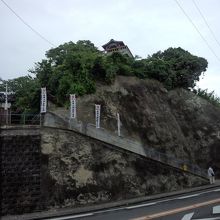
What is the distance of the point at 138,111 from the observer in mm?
32438

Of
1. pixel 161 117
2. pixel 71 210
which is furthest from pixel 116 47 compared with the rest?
pixel 71 210

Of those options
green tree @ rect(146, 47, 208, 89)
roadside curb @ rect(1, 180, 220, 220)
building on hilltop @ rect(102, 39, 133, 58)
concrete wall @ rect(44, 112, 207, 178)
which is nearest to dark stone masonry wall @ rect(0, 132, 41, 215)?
roadside curb @ rect(1, 180, 220, 220)

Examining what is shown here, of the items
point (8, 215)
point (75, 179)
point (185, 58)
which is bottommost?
point (8, 215)

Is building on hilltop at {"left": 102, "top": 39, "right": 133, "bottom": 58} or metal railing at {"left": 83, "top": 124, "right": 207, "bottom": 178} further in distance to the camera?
building on hilltop at {"left": 102, "top": 39, "right": 133, "bottom": 58}

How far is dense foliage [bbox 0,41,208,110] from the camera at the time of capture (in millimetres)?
29766

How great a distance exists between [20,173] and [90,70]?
526 inches

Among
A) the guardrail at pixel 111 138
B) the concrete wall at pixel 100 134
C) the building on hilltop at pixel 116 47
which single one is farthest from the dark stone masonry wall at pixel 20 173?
the building on hilltop at pixel 116 47

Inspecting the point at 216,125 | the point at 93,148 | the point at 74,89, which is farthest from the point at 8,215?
the point at 216,125

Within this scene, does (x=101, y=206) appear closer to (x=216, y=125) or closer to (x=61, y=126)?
(x=61, y=126)

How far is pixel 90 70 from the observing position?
31500 mm

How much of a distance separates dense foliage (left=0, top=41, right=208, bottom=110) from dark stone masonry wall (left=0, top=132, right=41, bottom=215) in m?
8.54

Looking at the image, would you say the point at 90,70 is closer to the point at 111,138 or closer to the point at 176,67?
the point at 111,138

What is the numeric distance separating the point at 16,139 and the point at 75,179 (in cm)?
375

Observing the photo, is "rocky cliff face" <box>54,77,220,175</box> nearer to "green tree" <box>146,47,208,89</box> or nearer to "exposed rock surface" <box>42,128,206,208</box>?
"green tree" <box>146,47,208,89</box>
